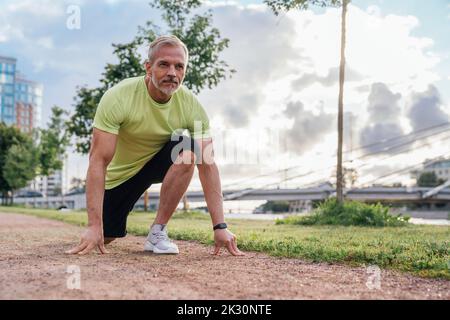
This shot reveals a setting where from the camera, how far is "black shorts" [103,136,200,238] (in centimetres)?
485

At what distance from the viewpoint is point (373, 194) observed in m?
56.5

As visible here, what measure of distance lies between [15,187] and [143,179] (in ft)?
135

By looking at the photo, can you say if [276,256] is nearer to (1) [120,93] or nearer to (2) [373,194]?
(1) [120,93]

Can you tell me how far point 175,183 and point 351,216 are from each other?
7107 millimetres

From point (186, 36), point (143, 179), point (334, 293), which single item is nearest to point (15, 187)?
point (186, 36)

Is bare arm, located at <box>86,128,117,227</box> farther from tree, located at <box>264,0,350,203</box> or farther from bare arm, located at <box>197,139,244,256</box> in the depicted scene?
tree, located at <box>264,0,350,203</box>

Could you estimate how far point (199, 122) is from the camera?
453 cm

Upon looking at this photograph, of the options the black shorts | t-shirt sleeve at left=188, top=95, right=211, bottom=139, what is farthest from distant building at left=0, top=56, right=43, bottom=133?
t-shirt sleeve at left=188, top=95, right=211, bottom=139

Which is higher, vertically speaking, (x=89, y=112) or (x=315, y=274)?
(x=89, y=112)

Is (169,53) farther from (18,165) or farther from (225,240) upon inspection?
(18,165)
